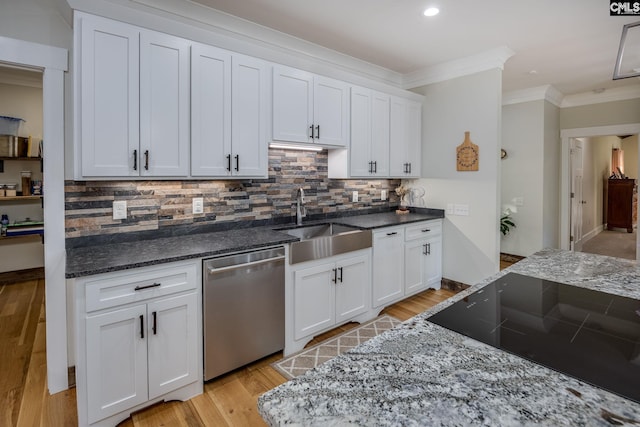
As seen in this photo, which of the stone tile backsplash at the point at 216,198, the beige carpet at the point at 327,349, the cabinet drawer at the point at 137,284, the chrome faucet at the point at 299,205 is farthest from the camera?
the chrome faucet at the point at 299,205

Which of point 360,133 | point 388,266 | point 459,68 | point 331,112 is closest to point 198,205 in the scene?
point 331,112

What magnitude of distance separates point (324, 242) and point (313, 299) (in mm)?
477

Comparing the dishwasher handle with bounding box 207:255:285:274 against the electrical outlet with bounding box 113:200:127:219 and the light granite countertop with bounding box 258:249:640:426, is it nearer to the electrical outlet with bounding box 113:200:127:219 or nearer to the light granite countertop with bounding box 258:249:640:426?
the electrical outlet with bounding box 113:200:127:219

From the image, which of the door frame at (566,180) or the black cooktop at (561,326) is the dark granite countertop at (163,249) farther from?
the door frame at (566,180)

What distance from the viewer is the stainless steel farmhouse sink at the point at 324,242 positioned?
2597 mm

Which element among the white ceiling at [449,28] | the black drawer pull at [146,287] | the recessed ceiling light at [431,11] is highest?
the white ceiling at [449,28]

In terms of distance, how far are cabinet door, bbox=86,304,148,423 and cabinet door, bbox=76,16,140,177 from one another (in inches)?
34.9

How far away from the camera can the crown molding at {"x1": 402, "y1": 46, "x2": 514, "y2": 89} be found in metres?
3.57

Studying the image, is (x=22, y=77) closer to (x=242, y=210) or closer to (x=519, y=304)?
(x=242, y=210)

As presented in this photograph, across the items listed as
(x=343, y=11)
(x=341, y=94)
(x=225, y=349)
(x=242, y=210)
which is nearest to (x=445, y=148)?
(x=341, y=94)

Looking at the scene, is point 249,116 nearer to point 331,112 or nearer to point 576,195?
point 331,112

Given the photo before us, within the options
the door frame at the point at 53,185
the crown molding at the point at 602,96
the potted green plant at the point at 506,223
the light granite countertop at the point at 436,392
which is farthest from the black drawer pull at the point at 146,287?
the crown molding at the point at 602,96

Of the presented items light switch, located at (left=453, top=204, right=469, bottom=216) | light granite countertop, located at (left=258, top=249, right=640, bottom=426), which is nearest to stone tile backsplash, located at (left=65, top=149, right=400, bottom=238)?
light switch, located at (left=453, top=204, right=469, bottom=216)

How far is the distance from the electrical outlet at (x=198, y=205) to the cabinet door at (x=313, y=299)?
0.94m
